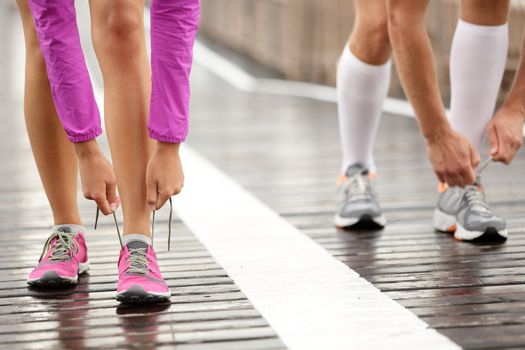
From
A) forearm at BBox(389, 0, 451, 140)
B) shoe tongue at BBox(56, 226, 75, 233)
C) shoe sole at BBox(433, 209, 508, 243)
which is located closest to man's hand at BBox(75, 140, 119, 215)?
shoe tongue at BBox(56, 226, 75, 233)

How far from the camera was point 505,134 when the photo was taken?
11.6 ft

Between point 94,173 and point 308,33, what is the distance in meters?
11.6

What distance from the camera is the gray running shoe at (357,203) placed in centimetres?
395

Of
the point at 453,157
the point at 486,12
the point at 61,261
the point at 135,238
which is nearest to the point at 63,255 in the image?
the point at 61,261

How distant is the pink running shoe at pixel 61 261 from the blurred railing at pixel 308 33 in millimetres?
5701

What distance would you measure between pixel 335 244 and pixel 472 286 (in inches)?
29.8

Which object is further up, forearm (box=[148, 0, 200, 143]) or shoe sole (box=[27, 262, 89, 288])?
forearm (box=[148, 0, 200, 143])

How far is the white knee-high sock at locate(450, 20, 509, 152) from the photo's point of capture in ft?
12.2

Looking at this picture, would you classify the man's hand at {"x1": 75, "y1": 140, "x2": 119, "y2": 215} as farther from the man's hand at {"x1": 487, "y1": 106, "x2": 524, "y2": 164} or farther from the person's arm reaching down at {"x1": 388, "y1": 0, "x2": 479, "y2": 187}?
the man's hand at {"x1": 487, "y1": 106, "x2": 524, "y2": 164}

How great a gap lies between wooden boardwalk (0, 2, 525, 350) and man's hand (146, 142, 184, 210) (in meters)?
0.27

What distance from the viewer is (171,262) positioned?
3.47 m

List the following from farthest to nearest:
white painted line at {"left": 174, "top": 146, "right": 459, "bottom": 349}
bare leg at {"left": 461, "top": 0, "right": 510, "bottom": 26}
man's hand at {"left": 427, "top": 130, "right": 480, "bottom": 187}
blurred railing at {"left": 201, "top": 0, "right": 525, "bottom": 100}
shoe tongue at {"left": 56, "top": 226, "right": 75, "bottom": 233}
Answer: blurred railing at {"left": 201, "top": 0, "right": 525, "bottom": 100}
bare leg at {"left": 461, "top": 0, "right": 510, "bottom": 26}
man's hand at {"left": 427, "top": 130, "right": 480, "bottom": 187}
shoe tongue at {"left": 56, "top": 226, "right": 75, "bottom": 233}
white painted line at {"left": 174, "top": 146, "right": 459, "bottom": 349}

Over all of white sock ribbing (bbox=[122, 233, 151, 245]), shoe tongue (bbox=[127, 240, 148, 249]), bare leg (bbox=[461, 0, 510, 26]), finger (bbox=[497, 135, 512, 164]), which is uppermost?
bare leg (bbox=[461, 0, 510, 26])

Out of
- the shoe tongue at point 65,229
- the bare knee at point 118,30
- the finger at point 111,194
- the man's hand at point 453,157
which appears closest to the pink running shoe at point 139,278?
the finger at point 111,194
